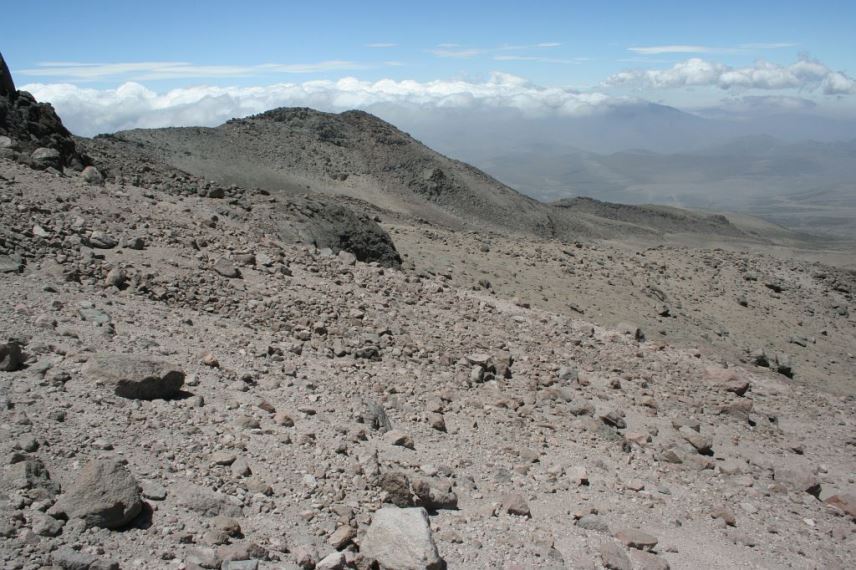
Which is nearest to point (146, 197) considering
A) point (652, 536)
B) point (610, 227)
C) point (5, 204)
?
point (5, 204)

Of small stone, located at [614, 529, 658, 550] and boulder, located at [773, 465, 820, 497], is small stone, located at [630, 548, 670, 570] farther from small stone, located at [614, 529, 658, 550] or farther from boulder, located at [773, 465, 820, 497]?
boulder, located at [773, 465, 820, 497]

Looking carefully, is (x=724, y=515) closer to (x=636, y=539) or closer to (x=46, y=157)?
(x=636, y=539)

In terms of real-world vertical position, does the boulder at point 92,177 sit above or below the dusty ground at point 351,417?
above

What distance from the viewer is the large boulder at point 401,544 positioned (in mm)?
4512

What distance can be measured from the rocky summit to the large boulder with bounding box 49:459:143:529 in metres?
0.01

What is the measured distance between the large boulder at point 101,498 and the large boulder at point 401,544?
147 cm

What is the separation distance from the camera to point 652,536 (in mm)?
5848

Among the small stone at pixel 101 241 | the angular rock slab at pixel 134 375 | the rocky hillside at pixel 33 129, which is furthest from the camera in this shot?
the rocky hillside at pixel 33 129

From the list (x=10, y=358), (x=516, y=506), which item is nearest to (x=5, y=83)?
(x=10, y=358)

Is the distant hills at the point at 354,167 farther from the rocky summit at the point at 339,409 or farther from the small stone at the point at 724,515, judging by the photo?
the small stone at the point at 724,515

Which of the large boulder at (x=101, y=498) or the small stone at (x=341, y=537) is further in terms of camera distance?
the small stone at (x=341, y=537)

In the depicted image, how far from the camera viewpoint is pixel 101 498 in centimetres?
419

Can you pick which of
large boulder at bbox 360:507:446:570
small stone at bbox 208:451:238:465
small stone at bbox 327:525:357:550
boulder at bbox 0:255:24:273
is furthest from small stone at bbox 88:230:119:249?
large boulder at bbox 360:507:446:570

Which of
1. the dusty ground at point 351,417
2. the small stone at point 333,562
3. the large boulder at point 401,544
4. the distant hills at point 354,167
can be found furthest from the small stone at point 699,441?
the distant hills at point 354,167
